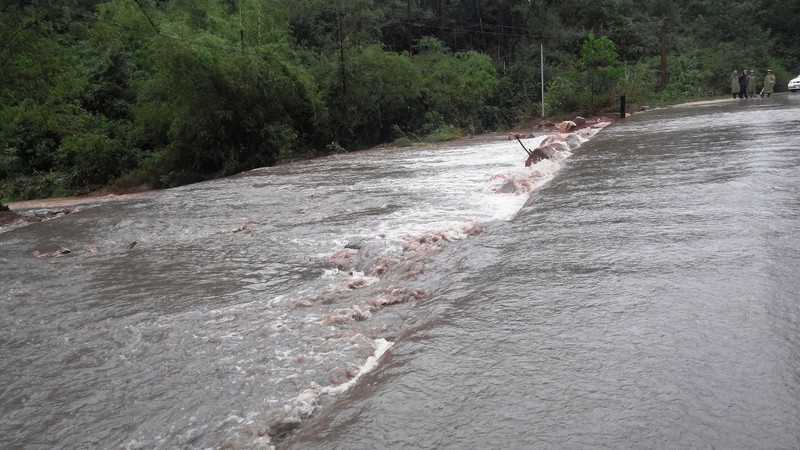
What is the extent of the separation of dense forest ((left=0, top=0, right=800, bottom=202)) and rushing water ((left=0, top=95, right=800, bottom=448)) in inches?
424

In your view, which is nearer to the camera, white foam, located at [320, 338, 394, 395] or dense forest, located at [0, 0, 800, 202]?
white foam, located at [320, 338, 394, 395]

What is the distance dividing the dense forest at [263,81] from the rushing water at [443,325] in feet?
35.3

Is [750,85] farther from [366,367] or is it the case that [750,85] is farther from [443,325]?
[366,367]

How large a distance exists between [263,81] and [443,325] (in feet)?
63.5

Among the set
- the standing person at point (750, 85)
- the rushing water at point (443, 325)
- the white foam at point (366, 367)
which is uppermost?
the standing person at point (750, 85)

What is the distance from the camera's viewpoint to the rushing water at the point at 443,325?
9.85 feet

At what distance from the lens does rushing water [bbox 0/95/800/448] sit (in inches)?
118

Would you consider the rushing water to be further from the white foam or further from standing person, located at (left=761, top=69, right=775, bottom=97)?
standing person, located at (left=761, top=69, right=775, bottom=97)

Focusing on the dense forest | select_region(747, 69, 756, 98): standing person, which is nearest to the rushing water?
the dense forest

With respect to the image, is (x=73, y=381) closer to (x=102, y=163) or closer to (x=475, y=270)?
(x=475, y=270)

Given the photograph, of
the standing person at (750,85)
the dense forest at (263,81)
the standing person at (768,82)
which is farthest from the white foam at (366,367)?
the standing person at (750,85)

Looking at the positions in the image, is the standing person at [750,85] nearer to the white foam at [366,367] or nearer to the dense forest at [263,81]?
the dense forest at [263,81]

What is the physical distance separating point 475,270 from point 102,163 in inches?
876

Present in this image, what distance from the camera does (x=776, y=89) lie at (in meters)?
33.1
